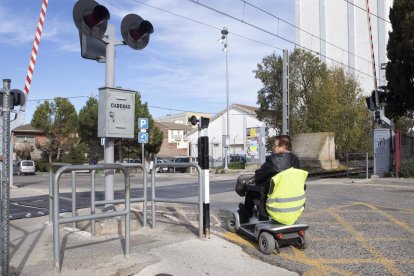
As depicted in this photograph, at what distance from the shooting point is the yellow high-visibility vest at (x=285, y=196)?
6.04m

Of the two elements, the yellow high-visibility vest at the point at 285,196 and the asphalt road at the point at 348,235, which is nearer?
the asphalt road at the point at 348,235

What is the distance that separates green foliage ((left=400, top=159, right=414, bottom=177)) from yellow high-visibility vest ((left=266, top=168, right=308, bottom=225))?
14100 mm

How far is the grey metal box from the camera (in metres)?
7.19

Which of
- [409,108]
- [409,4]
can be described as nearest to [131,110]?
[409,4]

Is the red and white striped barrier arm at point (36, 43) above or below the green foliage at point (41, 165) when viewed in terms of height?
above

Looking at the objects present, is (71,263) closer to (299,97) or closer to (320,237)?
(320,237)

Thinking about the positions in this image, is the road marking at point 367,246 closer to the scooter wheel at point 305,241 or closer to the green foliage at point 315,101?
the scooter wheel at point 305,241

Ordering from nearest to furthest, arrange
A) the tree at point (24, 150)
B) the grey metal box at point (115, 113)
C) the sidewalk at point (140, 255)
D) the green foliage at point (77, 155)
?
the sidewalk at point (140, 255), the grey metal box at point (115, 113), the green foliage at point (77, 155), the tree at point (24, 150)

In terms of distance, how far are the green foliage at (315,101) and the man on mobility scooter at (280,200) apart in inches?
1121

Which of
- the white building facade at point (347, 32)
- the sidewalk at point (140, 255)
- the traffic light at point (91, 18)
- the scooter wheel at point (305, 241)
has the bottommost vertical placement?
the sidewalk at point (140, 255)

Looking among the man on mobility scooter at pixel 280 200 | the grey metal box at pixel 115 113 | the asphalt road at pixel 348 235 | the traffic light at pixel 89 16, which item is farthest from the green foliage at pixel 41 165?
the man on mobility scooter at pixel 280 200

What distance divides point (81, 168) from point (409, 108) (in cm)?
1729

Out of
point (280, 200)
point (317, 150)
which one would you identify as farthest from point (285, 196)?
point (317, 150)

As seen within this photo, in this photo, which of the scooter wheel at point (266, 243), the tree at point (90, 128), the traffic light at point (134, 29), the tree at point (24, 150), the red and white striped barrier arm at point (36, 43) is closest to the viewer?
the scooter wheel at point (266, 243)
